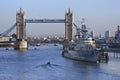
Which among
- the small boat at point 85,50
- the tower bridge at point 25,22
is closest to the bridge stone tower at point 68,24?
the tower bridge at point 25,22

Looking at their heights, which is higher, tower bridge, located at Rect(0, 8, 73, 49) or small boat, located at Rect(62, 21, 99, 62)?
tower bridge, located at Rect(0, 8, 73, 49)

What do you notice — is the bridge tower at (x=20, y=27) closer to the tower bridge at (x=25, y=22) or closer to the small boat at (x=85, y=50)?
the tower bridge at (x=25, y=22)

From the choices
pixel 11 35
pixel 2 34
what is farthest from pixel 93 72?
pixel 11 35

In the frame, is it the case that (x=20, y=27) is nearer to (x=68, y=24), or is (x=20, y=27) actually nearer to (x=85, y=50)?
(x=68, y=24)

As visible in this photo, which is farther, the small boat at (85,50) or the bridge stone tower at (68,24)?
the bridge stone tower at (68,24)

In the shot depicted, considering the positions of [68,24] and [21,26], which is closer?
[21,26]

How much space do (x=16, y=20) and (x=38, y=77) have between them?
114m

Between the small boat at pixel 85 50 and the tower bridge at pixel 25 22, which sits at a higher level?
the tower bridge at pixel 25 22

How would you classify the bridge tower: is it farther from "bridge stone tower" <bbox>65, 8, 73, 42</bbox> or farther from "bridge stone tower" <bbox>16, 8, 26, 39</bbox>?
"bridge stone tower" <bbox>65, 8, 73, 42</bbox>

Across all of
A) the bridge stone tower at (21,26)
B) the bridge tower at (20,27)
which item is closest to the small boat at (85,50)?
the bridge tower at (20,27)

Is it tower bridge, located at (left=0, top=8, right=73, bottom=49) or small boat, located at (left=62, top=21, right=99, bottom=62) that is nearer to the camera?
small boat, located at (left=62, top=21, right=99, bottom=62)

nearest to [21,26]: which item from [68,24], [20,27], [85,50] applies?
[20,27]

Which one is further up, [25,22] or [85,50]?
[25,22]

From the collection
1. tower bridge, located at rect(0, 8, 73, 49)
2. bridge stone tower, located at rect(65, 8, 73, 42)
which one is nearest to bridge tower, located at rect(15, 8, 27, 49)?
tower bridge, located at rect(0, 8, 73, 49)
